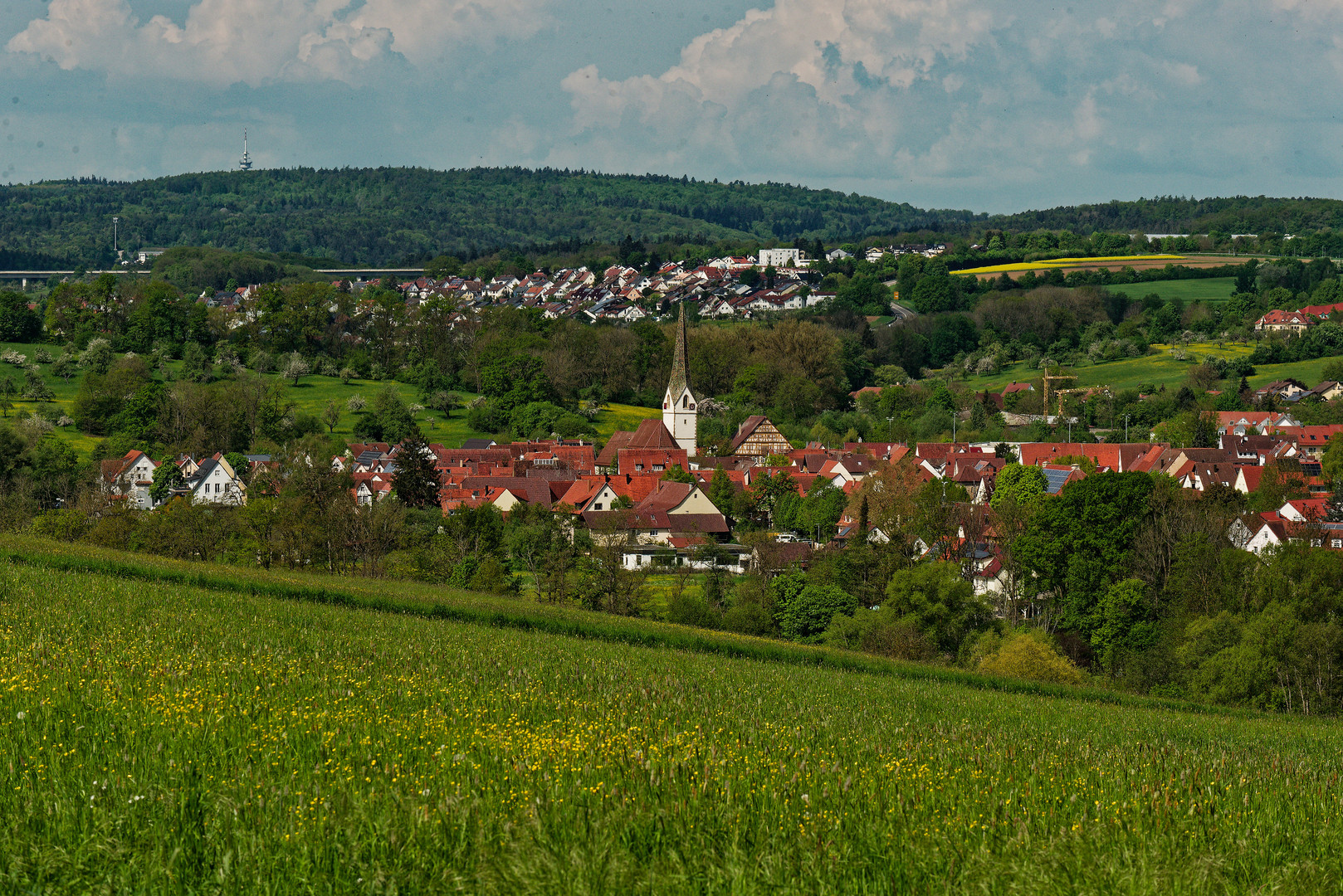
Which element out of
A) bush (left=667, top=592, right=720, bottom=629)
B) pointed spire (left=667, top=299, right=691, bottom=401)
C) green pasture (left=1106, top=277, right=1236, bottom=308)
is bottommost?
bush (left=667, top=592, right=720, bottom=629)

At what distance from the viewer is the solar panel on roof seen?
2758 inches

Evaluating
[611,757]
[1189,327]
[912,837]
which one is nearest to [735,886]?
[912,837]

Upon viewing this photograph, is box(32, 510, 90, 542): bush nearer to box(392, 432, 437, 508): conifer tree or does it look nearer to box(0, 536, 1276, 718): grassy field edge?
box(392, 432, 437, 508): conifer tree

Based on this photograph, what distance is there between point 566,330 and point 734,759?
112 m

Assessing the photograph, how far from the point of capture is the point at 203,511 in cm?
4984

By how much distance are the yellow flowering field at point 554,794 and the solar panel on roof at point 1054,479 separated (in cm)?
6062

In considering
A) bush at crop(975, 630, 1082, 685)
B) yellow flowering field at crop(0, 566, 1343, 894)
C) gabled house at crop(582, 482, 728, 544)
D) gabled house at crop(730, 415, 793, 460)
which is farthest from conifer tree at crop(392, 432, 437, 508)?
yellow flowering field at crop(0, 566, 1343, 894)

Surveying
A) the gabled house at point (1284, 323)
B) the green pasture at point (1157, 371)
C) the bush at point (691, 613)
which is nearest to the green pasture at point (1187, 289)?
the gabled house at point (1284, 323)

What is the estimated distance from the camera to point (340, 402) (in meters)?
97.1

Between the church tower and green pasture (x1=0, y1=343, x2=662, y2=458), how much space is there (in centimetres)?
956

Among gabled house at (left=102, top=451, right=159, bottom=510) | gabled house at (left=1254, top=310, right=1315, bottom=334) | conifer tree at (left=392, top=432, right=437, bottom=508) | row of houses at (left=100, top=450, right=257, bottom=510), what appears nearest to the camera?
conifer tree at (left=392, top=432, right=437, bottom=508)

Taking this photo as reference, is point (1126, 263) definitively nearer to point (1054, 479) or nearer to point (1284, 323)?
point (1284, 323)

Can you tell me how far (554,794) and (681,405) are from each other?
273 ft

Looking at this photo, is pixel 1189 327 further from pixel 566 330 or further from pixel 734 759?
pixel 734 759
